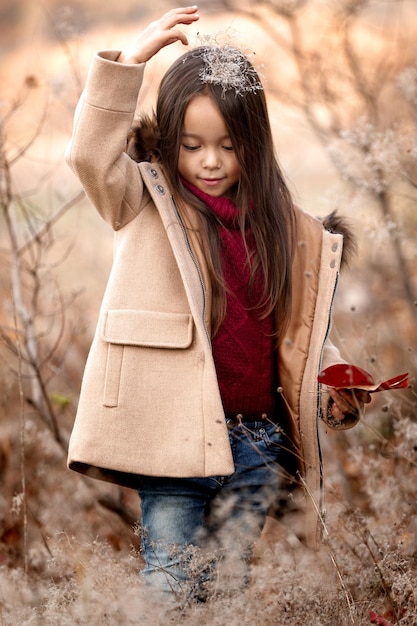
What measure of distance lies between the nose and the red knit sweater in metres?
0.10

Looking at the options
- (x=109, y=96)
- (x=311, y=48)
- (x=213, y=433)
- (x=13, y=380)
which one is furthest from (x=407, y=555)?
(x=311, y=48)

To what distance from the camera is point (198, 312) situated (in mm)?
2240

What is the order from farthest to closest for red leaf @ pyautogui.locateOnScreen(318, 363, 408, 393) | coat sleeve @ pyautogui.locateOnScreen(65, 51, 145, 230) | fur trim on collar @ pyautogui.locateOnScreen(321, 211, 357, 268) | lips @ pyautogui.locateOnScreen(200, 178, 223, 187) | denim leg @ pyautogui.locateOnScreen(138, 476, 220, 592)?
fur trim on collar @ pyautogui.locateOnScreen(321, 211, 357, 268)
lips @ pyautogui.locateOnScreen(200, 178, 223, 187)
denim leg @ pyautogui.locateOnScreen(138, 476, 220, 592)
coat sleeve @ pyautogui.locateOnScreen(65, 51, 145, 230)
red leaf @ pyautogui.locateOnScreen(318, 363, 408, 393)

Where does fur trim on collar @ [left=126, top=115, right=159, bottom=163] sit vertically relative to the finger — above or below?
above

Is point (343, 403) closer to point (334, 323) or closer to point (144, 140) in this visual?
point (334, 323)

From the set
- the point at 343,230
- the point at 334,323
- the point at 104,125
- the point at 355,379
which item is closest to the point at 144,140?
the point at 104,125

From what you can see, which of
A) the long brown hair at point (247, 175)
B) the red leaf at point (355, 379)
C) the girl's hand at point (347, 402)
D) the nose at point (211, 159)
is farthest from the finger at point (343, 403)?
the nose at point (211, 159)

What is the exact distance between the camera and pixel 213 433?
223 centimetres

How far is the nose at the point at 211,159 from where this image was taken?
2.35 meters

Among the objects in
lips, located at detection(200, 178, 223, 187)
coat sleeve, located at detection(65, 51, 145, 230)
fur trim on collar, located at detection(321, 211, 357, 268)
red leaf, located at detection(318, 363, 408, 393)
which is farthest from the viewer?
fur trim on collar, located at detection(321, 211, 357, 268)

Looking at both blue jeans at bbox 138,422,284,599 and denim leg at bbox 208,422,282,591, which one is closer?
blue jeans at bbox 138,422,284,599

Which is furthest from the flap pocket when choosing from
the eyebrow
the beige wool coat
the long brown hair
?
the eyebrow

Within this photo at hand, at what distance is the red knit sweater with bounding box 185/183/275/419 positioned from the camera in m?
2.43

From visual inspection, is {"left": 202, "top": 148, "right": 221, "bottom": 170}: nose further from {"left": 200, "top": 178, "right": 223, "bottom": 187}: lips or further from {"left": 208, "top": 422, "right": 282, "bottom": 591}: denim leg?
{"left": 208, "top": 422, "right": 282, "bottom": 591}: denim leg
